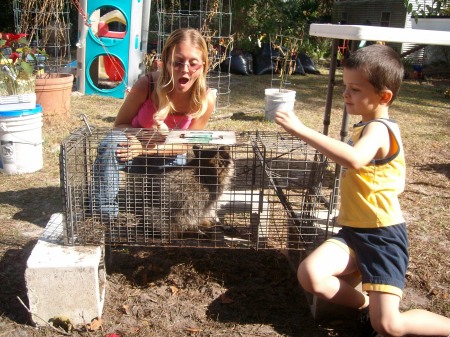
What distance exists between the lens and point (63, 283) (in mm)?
1979

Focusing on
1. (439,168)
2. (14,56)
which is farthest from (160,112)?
(439,168)

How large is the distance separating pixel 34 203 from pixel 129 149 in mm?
1520

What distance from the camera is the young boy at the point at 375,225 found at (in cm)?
187

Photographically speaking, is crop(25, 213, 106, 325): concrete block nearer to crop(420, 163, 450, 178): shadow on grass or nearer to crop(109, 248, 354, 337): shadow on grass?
crop(109, 248, 354, 337): shadow on grass

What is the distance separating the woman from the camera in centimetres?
222

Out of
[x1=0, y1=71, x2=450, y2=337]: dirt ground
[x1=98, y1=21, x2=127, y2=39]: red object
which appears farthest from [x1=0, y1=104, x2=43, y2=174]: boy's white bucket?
[x1=98, y1=21, x2=127, y2=39]: red object

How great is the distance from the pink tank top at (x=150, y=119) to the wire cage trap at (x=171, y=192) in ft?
1.07

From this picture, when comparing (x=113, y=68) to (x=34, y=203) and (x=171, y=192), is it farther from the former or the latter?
(x=171, y=192)

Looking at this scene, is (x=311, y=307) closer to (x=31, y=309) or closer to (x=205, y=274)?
(x=205, y=274)

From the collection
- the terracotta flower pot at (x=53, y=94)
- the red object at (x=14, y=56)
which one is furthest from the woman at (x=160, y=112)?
the terracotta flower pot at (x=53, y=94)

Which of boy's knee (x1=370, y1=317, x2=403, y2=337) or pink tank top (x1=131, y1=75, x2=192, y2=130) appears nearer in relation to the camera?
boy's knee (x1=370, y1=317, x2=403, y2=337)

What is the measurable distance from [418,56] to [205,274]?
1371 cm

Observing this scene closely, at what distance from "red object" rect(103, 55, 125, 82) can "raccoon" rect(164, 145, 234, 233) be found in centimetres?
593

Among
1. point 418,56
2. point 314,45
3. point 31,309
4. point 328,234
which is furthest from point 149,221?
point 418,56
